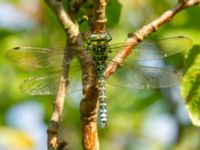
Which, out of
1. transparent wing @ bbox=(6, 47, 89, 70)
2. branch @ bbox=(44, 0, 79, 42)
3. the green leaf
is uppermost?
transparent wing @ bbox=(6, 47, 89, 70)

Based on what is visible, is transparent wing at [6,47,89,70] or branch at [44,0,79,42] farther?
transparent wing at [6,47,89,70]

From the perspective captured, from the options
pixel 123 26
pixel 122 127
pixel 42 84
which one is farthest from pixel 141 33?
pixel 122 127

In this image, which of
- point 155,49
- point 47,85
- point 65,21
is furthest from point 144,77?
point 65,21

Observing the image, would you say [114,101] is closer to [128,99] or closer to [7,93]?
[128,99]

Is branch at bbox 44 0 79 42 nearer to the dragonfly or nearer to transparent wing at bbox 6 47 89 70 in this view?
the dragonfly

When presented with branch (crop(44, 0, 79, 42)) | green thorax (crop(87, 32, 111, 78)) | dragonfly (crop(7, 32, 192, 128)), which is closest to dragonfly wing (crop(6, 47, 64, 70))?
dragonfly (crop(7, 32, 192, 128))

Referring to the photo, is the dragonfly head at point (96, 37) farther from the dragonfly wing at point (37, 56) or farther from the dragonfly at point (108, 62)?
the dragonfly wing at point (37, 56)

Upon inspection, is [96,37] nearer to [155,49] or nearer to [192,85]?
[192,85]
